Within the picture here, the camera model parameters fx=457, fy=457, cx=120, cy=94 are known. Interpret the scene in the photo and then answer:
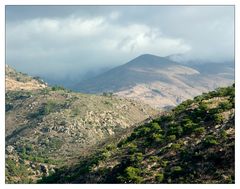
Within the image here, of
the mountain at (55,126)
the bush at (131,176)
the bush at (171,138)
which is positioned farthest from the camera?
the mountain at (55,126)

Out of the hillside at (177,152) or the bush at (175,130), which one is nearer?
the hillside at (177,152)

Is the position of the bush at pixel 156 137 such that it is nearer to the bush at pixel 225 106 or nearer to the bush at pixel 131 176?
the bush at pixel 131 176

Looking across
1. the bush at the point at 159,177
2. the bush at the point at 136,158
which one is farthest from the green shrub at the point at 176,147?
the bush at the point at 159,177

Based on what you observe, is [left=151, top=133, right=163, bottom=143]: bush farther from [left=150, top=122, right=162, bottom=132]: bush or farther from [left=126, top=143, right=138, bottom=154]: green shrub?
[left=126, top=143, right=138, bottom=154]: green shrub

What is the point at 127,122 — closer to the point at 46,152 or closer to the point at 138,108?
the point at 138,108

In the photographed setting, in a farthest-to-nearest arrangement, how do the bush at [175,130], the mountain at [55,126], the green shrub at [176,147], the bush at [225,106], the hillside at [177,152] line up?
the mountain at [55,126] < the bush at [225,106] < the bush at [175,130] < the green shrub at [176,147] < the hillside at [177,152]
